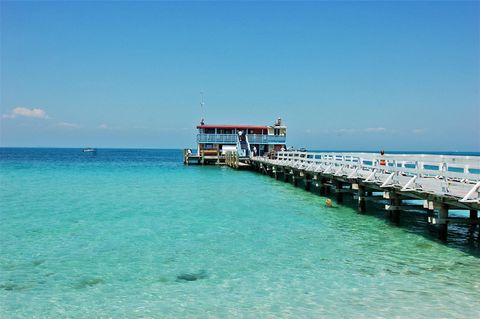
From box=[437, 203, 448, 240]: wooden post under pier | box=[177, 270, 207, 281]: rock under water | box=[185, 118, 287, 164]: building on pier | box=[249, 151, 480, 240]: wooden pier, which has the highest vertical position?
box=[185, 118, 287, 164]: building on pier

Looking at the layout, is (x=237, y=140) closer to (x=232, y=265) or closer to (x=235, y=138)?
(x=235, y=138)

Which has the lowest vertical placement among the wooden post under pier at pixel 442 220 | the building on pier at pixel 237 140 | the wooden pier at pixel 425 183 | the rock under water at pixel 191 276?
the rock under water at pixel 191 276

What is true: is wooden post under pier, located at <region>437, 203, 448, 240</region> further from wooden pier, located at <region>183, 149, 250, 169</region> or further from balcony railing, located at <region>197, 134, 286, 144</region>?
balcony railing, located at <region>197, 134, 286, 144</region>

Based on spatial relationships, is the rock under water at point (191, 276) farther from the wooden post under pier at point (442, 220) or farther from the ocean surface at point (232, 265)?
the wooden post under pier at point (442, 220)

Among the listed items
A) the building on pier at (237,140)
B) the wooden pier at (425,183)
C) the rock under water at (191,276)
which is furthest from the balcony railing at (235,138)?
the rock under water at (191,276)

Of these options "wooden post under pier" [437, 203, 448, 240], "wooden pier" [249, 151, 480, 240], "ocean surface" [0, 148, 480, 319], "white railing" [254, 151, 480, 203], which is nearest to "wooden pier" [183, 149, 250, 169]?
"wooden pier" [249, 151, 480, 240]

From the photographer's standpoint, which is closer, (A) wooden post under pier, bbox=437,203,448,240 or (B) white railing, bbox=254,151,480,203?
(B) white railing, bbox=254,151,480,203

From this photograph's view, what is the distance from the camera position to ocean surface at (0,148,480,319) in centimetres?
841

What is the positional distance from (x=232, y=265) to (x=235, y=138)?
1860 inches

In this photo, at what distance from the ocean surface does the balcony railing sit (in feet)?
120

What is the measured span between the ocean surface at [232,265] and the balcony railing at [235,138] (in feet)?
120

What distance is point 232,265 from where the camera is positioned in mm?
11164

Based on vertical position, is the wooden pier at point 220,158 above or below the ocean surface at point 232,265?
above

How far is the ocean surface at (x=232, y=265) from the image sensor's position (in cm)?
841
